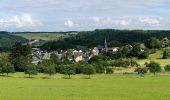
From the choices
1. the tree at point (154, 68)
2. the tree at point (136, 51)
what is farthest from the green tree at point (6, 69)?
the tree at point (136, 51)

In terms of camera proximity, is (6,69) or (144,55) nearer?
(6,69)

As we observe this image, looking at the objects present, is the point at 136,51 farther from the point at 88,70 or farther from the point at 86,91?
the point at 86,91

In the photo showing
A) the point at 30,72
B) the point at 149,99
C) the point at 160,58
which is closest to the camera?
the point at 149,99

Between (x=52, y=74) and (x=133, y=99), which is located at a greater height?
(x=133, y=99)

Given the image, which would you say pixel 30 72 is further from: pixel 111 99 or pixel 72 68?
pixel 111 99

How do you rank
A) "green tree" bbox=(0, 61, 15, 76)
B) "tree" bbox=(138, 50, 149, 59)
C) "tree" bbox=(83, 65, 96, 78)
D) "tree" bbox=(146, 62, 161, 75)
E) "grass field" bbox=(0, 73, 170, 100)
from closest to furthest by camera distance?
1. "grass field" bbox=(0, 73, 170, 100)
2. "tree" bbox=(83, 65, 96, 78)
3. "tree" bbox=(146, 62, 161, 75)
4. "green tree" bbox=(0, 61, 15, 76)
5. "tree" bbox=(138, 50, 149, 59)

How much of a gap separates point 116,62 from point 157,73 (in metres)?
28.2

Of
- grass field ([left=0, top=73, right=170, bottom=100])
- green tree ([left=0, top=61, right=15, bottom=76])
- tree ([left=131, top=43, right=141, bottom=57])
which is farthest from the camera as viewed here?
tree ([left=131, top=43, right=141, bottom=57])

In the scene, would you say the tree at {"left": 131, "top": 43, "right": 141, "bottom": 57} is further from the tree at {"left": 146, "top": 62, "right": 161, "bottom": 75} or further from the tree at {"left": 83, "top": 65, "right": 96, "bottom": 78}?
the tree at {"left": 83, "top": 65, "right": 96, "bottom": 78}

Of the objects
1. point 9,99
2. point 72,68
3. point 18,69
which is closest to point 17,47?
point 18,69

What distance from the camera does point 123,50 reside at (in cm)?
17438

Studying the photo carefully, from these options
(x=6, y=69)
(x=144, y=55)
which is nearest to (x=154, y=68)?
(x=6, y=69)

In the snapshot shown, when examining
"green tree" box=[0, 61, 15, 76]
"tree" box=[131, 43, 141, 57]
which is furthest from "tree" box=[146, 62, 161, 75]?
"tree" box=[131, 43, 141, 57]

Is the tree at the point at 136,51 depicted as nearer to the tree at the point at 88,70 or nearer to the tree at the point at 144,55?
the tree at the point at 144,55
